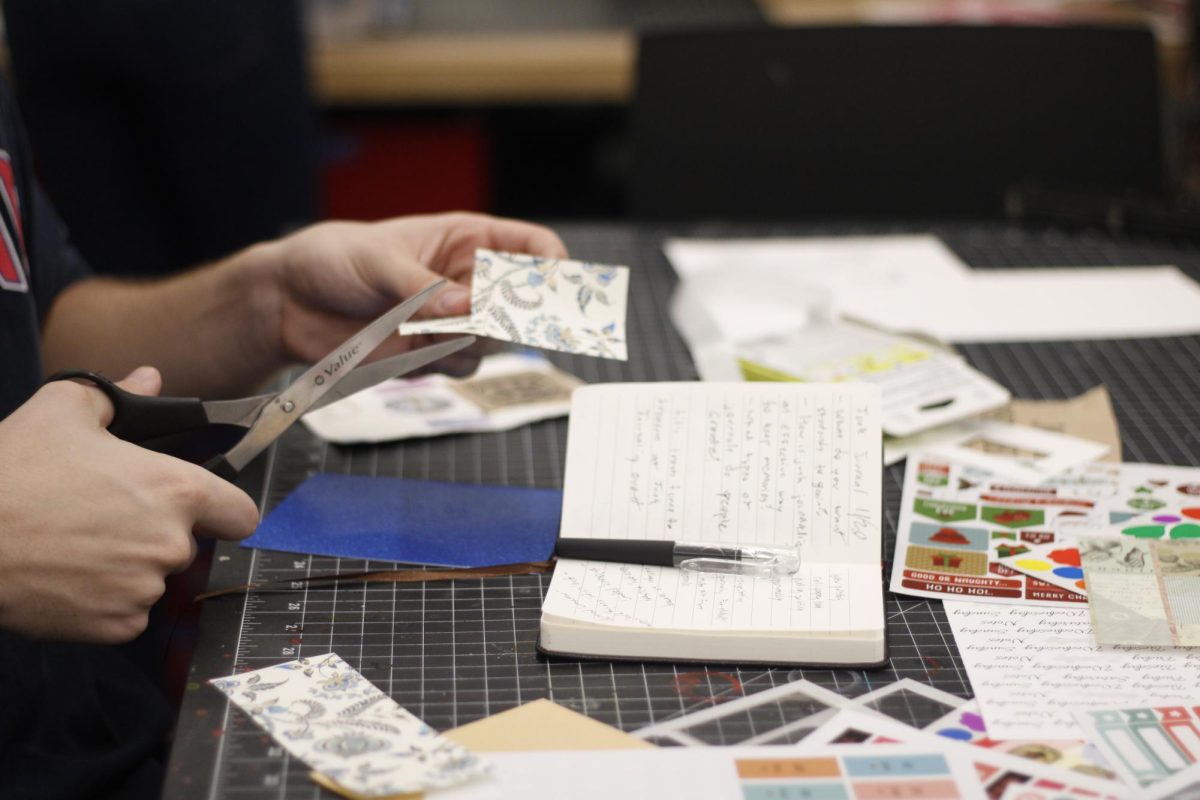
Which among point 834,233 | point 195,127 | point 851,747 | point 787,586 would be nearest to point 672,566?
point 787,586

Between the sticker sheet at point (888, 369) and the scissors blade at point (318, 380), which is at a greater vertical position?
the scissors blade at point (318, 380)

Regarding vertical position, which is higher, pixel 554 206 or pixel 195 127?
pixel 195 127

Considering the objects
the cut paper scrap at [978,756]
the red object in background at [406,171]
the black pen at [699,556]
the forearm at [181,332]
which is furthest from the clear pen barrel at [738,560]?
the red object in background at [406,171]

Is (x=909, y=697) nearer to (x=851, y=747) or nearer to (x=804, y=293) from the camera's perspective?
(x=851, y=747)

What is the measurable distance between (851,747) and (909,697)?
60 mm

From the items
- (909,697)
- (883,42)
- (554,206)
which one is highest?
(883,42)

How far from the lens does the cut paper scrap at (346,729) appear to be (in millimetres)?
600

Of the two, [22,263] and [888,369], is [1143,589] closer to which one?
[888,369]

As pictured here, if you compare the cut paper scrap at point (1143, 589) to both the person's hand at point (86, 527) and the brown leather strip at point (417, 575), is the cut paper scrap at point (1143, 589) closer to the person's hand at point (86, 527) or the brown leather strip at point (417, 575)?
the brown leather strip at point (417, 575)

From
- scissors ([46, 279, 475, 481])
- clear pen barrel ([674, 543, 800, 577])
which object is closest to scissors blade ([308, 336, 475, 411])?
scissors ([46, 279, 475, 481])

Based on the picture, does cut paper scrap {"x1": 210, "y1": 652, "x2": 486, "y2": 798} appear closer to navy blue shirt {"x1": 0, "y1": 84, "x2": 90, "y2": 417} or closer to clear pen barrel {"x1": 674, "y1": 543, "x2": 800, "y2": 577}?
clear pen barrel {"x1": 674, "y1": 543, "x2": 800, "y2": 577}

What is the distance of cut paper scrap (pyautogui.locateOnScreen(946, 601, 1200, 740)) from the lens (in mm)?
660

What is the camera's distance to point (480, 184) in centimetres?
271

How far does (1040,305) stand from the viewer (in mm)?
1260
